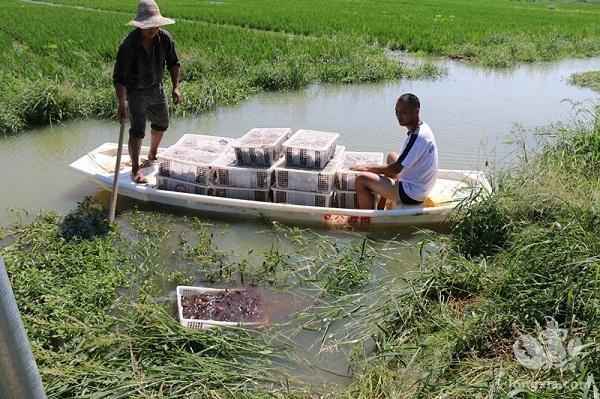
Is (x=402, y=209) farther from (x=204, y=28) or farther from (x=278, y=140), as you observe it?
(x=204, y=28)

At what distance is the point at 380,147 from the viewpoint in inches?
307

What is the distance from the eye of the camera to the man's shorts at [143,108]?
6047 millimetres

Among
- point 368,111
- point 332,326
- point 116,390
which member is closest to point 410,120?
point 332,326

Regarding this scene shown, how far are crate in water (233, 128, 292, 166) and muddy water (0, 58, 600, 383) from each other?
0.61m

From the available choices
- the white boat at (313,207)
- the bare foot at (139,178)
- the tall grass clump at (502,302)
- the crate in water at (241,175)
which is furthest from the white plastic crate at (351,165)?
the bare foot at (139,178)

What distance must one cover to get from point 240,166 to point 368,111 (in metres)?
4.30

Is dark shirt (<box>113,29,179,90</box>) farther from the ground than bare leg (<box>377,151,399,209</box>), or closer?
farther from the ground

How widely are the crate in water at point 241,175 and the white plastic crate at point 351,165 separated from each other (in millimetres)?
603

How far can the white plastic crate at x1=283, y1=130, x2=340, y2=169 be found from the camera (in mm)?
5609

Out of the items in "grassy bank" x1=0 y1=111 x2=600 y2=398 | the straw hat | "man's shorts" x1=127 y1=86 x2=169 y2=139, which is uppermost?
the straw hat

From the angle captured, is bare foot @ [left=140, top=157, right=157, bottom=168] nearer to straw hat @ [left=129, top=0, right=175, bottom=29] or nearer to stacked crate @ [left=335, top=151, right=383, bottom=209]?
straw hat @ [left=129, top=0, right=175, bottom=29]

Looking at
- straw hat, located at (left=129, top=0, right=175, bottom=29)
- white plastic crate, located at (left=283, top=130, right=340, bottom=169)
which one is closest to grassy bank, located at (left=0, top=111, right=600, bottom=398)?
white plastic crate, located at (left=283, top=130, right=340, bottom=169)

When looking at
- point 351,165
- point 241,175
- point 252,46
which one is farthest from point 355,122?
point 252,46

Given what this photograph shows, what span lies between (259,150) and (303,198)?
62 centimetres
